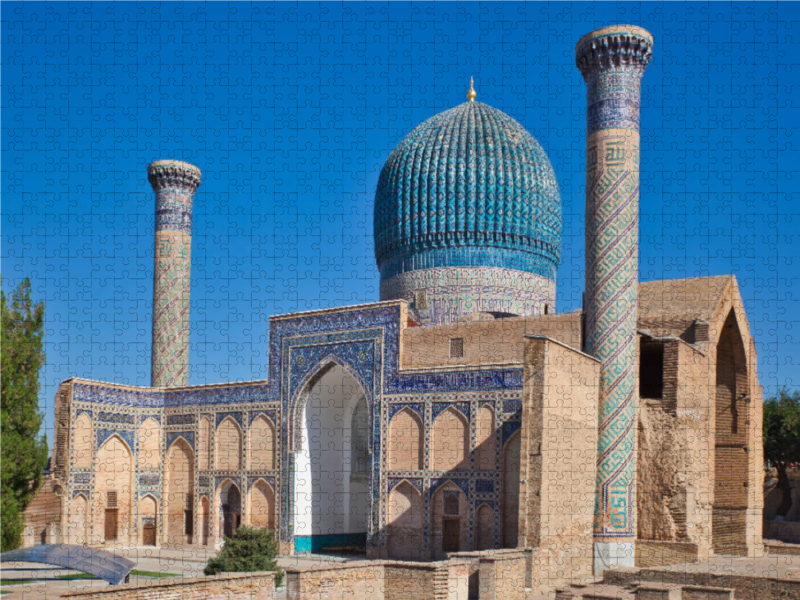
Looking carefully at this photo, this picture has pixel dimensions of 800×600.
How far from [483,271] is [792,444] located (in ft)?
27.9

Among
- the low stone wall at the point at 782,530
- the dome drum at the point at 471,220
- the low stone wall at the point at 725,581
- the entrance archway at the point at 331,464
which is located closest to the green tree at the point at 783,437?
the low stone wall at the point at 782,530

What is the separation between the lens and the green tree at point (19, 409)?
37.4 ft

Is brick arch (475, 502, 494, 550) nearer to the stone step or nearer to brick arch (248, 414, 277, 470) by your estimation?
the stone step

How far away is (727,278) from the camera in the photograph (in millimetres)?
16016

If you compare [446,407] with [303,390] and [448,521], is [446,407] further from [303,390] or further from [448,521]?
[303,390]

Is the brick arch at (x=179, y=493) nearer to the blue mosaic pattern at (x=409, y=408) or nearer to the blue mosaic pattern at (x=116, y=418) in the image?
the blue mosaic pattern at (x=116, y=418)

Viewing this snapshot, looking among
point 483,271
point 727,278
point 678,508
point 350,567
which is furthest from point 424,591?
point 483,271

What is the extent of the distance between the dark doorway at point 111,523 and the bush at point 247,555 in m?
6.46

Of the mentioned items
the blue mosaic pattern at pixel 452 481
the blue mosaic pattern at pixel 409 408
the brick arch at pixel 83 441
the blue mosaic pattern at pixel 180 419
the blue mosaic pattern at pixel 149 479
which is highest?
the blue mosaic pattern at pixel 409 408

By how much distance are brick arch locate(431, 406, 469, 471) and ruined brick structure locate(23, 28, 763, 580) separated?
30 millimetres

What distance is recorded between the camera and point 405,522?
1689 cm

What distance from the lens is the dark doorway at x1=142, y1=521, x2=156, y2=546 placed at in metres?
20.5

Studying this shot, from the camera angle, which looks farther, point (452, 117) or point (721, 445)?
point (452, 117)

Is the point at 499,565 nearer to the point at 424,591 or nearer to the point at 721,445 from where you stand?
the point at 424,591
